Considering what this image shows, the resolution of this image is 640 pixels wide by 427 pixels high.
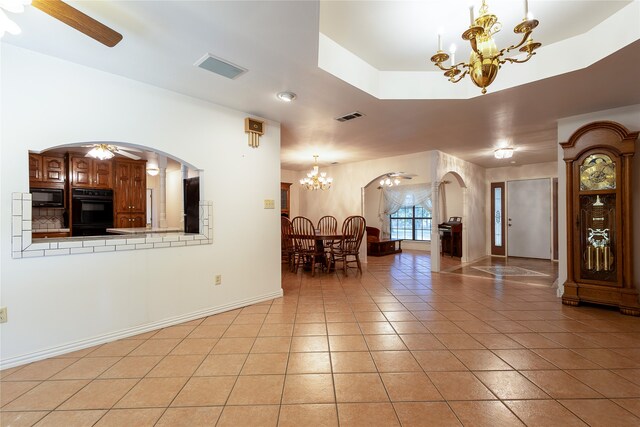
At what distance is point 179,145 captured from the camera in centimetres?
286

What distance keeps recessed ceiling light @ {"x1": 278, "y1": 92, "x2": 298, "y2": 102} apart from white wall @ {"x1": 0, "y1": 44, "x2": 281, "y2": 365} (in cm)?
73

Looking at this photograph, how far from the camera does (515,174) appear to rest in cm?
701

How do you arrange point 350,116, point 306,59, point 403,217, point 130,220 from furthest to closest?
1. point 403,217
2. point 130,220
3. point 350,116
4. point 306,59

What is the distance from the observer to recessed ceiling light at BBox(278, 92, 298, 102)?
111 inches

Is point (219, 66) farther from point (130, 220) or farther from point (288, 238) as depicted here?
point (130, 220)

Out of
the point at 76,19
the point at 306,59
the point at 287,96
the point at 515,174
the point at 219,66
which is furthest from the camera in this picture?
the point at 515,174

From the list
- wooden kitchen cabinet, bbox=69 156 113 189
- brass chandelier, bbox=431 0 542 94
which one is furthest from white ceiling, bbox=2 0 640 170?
wooden kitchen cabinet, bbox=69 156 113 189

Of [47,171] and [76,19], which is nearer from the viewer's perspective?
[76,19]

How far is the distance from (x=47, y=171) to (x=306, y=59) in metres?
5.11

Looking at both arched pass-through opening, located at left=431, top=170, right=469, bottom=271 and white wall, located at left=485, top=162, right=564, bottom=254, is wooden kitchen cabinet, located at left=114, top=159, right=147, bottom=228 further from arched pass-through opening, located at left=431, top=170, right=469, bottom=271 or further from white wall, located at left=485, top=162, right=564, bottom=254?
white wall, located at left=485, top=162, right=564, bottom=254

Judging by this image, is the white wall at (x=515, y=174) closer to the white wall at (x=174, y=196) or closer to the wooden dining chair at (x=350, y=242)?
the wooden dining chair at (x=350, y=242)

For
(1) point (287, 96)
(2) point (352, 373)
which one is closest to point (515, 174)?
(1) point (287, 96)

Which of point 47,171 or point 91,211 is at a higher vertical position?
point 47,171

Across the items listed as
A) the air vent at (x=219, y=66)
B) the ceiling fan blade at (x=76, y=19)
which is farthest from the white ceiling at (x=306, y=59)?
the ceiling fan blade at (x=76, y=19)
